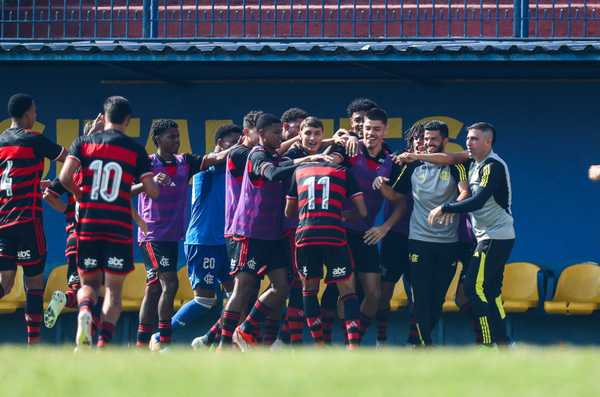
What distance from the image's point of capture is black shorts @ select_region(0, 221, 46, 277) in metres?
12.6

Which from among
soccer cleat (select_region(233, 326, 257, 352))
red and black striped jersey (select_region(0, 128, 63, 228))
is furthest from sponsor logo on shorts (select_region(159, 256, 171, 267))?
red and black striped jersey (select_region(0, 128, 63, 228))

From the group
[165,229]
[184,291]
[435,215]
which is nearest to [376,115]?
[435,215]

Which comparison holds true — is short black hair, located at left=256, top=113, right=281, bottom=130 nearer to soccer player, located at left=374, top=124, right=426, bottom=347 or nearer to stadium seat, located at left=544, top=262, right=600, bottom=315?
soccer player, located at left=374, top=124, right=426, bottom=347

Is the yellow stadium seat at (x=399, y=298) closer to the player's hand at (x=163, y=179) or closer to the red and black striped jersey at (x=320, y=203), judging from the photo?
the red and black striped jersey at (x=320, y=203)

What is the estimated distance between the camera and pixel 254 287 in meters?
13.1

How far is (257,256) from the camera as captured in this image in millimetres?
13102

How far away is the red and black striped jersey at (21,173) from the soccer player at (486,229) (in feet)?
11.9

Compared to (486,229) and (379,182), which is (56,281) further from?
(486,229)

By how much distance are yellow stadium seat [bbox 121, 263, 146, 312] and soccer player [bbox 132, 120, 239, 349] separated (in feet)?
6.26

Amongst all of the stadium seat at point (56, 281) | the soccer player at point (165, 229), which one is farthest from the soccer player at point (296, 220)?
the stadium seat at point (56, 281)

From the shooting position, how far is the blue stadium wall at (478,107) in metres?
16.1

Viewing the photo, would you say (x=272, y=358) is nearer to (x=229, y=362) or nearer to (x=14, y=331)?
(x=229, y=362)

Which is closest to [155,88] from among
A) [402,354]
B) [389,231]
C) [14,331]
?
[14,331]

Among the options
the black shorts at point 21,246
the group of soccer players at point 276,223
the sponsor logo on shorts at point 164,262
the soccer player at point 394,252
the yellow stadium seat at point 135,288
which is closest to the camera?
the group of soccer players at point 276,223
